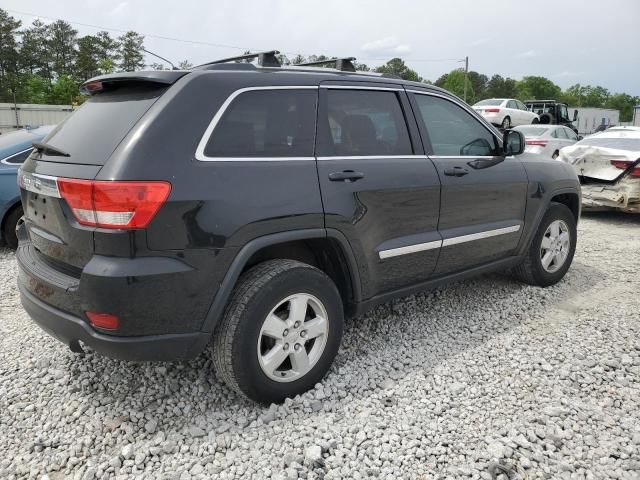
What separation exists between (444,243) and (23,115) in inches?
1212

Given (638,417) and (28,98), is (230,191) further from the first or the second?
(28,98)

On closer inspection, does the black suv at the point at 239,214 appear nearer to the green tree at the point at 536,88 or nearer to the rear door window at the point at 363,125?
the rear door window at the point at 363,125

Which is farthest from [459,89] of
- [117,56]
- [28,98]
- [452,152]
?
[452,152]

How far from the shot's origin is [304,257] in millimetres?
3229

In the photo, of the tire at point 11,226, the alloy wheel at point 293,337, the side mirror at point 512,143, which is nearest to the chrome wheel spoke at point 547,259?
the side mirror at point 512,143

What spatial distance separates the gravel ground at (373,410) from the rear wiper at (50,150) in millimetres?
1380

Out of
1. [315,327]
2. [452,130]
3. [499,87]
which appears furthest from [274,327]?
[499,87]

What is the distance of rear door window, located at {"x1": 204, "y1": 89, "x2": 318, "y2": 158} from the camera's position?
2.72 m

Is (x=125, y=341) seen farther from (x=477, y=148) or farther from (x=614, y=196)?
(x=614, y=196)

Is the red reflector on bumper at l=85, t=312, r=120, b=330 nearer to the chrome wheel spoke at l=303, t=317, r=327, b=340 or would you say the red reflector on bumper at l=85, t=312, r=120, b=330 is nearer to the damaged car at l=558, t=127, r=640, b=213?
the chrome wheel spoke at l=303, t=317, r=327, b=340

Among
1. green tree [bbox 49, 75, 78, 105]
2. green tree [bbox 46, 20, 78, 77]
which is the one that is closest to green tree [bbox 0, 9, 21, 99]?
green tree [bbox 46, 20, 78, 77]

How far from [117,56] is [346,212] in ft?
218

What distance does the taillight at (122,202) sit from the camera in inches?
93.4

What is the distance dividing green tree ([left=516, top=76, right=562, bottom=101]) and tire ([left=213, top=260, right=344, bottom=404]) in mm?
108646
